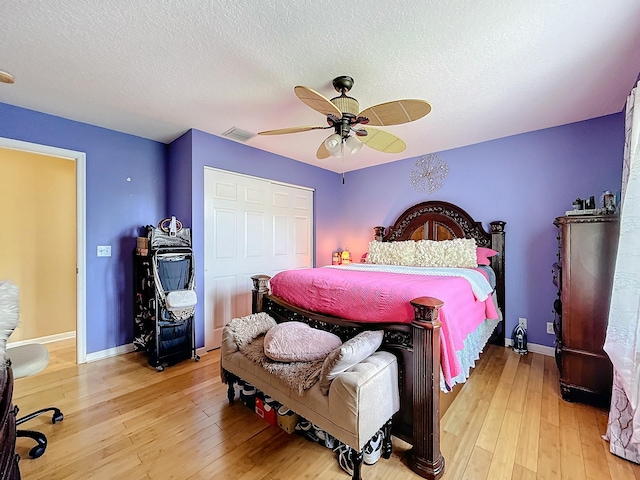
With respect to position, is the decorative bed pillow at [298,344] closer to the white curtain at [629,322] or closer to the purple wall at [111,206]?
the white curtain at [629,322]

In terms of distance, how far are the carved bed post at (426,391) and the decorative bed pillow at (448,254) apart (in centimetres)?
179

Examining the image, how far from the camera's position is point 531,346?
316cm

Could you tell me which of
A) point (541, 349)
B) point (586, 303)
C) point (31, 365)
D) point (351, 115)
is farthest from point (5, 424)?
point (541, 349)

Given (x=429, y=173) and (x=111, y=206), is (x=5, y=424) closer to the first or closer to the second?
(x=111, y=206)

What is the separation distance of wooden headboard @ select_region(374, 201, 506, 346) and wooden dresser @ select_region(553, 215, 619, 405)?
3.63 ft

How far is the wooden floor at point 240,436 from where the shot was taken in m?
1.52

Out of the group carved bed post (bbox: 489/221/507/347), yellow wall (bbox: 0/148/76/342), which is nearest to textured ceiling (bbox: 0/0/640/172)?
yellow wall (bbox: 0/148/76/342)

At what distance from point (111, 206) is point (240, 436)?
283 cm

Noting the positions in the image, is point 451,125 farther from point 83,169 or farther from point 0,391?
point 83,169

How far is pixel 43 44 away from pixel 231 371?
2.49 metres

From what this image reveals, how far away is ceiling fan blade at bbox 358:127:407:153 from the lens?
2.29 metres

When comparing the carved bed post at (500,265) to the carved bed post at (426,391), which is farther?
the carved bed post at (500,265)

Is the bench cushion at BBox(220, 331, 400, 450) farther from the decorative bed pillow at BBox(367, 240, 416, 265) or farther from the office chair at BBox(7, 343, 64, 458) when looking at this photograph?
the decorative bed pillow at BBox(367, 240, 416, 265)

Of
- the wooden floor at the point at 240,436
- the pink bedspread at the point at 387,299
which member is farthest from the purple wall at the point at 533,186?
the pink bedspread at the point at 387,299
